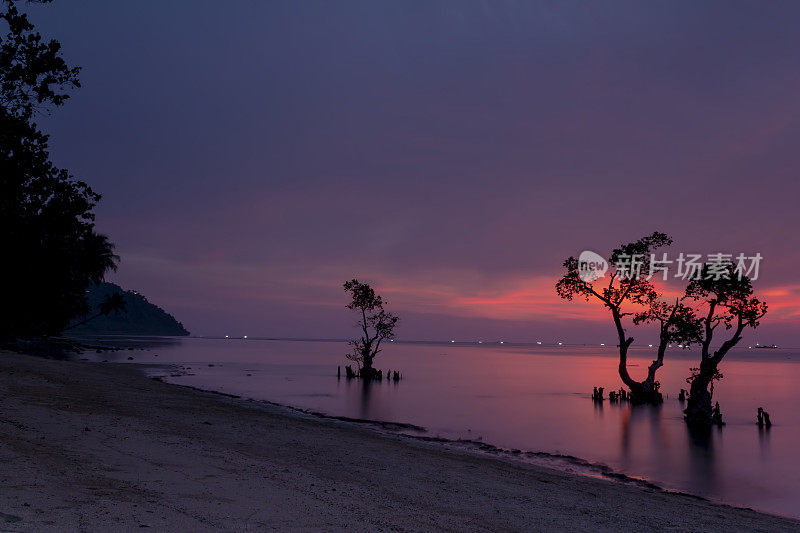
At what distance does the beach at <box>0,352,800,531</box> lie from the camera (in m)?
7.61

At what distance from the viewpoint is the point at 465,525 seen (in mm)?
9250

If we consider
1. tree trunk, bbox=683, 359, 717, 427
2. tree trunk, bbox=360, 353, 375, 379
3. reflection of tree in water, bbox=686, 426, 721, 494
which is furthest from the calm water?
tree trunk, bbox=360, 353, 375, 379

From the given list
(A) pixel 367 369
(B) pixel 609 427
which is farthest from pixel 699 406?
(A) pixel 367 369

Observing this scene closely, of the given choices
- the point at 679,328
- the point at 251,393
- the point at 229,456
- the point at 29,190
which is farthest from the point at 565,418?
the point at 29,190

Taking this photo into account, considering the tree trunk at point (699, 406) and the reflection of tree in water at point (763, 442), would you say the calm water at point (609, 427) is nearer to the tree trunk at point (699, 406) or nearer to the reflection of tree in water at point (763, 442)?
the reflection of tree in water at point (763, 442)

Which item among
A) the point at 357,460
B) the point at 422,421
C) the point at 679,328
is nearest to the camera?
the point at 357,460

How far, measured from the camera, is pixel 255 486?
32.2 ft

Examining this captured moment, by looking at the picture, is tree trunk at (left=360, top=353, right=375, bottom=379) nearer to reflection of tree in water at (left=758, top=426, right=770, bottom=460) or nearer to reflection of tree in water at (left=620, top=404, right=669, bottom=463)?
reflection of tree in water at (left=620, top=404, right=669, bottom=463)

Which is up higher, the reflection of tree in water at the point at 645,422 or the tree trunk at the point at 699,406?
the tree trunk at the point at 699,406

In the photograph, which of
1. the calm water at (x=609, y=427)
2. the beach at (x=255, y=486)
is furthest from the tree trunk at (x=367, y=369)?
the beach at (x=255, y=486)

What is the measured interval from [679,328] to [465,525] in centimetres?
3616

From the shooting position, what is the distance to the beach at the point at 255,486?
761cm

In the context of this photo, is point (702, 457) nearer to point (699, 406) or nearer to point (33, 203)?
point (699, 406)

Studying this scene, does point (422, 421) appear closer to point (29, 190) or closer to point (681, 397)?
point (29, 190)
